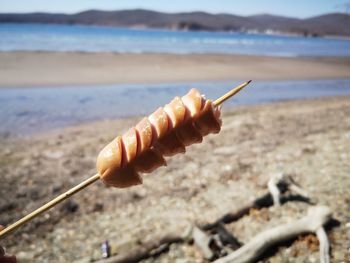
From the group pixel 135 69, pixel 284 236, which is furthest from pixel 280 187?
pixel 135 69

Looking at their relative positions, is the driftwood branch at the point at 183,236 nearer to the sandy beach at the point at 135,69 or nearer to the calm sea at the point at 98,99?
the calm sea at the point at 98,99

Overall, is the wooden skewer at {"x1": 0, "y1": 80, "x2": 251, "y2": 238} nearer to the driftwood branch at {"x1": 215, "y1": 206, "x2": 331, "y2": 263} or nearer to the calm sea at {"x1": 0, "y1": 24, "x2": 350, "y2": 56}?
the driftwood branch at {"x1": 215, "y1": 206, "x2": 331, "y2": 263}

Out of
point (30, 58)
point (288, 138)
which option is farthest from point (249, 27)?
point (288, 138)

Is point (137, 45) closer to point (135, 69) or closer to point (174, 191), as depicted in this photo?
point (135, 69)

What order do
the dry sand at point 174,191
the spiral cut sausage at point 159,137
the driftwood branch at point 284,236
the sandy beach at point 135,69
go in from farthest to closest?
the sandy beach at point 135,69
the dry sand at point 174,191
the driftwood branch at point 284,236
the spiral cut sausage at point 159,137

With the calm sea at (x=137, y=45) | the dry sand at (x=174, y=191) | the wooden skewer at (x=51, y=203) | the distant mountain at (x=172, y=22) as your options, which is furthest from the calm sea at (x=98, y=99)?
the distant mountain at (x=172, y=22)

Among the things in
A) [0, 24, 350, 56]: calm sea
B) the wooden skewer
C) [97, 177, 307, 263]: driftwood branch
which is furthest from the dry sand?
[0, 24, 350, 56]: calm sea
